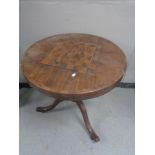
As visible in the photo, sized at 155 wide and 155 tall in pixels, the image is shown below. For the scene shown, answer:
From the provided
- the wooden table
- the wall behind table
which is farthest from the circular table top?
the wall behind table

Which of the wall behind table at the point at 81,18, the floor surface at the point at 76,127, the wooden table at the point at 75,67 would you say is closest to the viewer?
the wooden table at the point at 75,67

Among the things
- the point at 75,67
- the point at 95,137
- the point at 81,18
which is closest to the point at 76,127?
the point at 95,137

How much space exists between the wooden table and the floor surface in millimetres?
108

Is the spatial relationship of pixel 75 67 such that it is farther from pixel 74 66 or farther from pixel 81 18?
pixel 81 18

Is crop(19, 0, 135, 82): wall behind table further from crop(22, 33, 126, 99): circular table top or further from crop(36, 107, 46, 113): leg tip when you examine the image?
A: crop(36, 107, 46, 113): leg tip

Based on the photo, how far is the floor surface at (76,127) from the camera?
153cm

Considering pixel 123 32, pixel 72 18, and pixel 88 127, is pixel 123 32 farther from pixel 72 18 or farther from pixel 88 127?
pixel 88 127

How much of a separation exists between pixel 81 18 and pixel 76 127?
2.88 ft

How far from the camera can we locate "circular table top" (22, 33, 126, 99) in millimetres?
1208

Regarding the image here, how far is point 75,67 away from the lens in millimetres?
1350

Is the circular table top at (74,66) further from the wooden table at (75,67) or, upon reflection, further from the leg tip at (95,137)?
the leg tip at (95,137)

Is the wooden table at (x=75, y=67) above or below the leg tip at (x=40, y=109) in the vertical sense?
above

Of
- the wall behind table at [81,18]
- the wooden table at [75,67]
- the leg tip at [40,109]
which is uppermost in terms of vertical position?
the wall behind table at [81,18]

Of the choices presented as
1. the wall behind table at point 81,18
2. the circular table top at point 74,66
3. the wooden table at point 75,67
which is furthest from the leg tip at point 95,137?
the wall behind table at point 81,18
